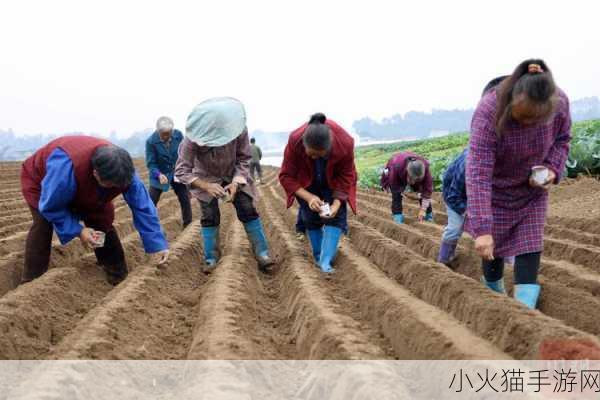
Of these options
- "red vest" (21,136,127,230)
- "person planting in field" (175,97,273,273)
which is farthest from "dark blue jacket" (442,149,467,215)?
"red vest" (21,136,127,230)

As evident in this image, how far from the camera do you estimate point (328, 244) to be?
4992mm

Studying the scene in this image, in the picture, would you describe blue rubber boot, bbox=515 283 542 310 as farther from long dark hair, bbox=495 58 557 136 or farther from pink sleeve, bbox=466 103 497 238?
long dark hair, bbox=495 58 557 136

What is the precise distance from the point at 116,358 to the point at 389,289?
184 cm

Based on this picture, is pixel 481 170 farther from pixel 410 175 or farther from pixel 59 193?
pixel 410 175

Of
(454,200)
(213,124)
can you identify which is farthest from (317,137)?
(454,200)

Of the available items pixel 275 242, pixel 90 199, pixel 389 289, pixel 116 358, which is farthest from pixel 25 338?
pixel 275 242

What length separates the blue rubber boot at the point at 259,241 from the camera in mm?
5195

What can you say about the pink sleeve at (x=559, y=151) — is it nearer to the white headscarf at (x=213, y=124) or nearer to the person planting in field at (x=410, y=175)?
the white headscarf at (x=213, y=124)

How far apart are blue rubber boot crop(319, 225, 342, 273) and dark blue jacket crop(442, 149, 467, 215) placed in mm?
967

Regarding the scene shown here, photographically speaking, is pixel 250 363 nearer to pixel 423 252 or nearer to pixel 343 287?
pixel 343 287

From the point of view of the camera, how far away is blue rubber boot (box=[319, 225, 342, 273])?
4938 mm

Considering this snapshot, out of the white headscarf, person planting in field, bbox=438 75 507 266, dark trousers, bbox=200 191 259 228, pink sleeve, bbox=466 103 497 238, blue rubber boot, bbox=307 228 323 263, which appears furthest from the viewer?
blue rubber boot, bbox=307 228 323 263

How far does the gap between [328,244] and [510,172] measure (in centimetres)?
195

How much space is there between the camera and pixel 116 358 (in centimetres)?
286
